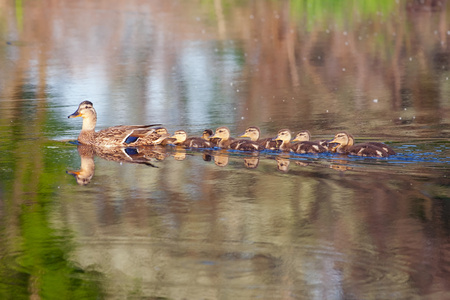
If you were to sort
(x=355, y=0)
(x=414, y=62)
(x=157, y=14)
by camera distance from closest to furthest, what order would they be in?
(x=414, y=62) < (x=157, y=14) < (x=355, y=0)

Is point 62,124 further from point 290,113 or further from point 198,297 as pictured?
point 198,297

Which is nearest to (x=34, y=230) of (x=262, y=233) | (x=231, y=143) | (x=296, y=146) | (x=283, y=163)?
(x=262, y=233)

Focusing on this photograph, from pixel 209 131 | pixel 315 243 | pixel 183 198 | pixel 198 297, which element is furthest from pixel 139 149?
pixel 198 297

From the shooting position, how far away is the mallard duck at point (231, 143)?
1087cm

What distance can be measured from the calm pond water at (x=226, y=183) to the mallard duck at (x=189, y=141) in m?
0.16

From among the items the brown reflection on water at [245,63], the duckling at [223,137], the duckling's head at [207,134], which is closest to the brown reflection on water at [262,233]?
the duckling at [223,137]

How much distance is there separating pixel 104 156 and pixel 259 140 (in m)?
1.93

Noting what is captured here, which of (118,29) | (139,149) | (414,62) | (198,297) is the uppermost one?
(118,29)

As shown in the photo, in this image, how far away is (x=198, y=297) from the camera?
6.24 m

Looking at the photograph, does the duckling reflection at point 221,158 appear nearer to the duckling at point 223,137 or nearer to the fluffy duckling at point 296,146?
the duckling at point 223,137

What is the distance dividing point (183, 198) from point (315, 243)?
1.89m

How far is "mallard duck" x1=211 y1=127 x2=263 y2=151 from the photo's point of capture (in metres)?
10.9

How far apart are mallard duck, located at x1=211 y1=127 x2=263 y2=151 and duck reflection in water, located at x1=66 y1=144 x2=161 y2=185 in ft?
2.63

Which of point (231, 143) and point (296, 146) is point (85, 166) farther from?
point (296, 146)
